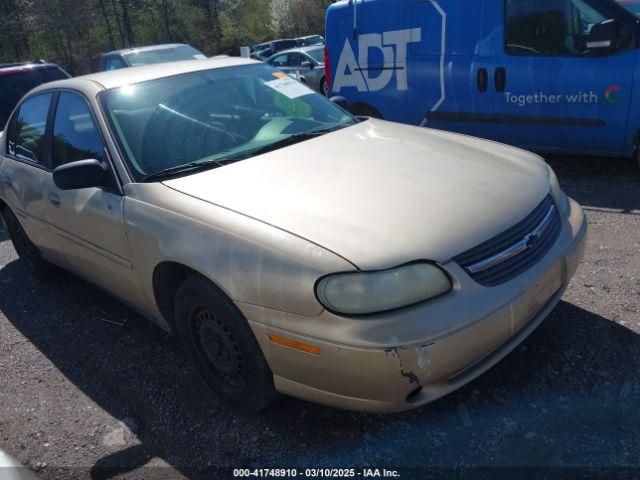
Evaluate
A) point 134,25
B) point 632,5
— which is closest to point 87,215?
point 632,5

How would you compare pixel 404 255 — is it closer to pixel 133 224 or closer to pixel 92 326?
pixel 133 224

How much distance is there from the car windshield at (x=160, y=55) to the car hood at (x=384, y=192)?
7.35m

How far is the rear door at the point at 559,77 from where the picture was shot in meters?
4.87

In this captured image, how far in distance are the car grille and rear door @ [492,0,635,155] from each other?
2.87 meters

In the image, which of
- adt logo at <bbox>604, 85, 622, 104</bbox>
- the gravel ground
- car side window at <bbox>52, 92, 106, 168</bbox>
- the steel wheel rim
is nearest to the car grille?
the gravel ground

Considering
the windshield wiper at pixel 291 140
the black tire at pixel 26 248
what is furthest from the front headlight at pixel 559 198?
the black tire at pixel 26 248

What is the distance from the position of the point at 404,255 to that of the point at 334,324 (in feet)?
1.19

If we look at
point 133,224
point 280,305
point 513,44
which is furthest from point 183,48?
point 280,305

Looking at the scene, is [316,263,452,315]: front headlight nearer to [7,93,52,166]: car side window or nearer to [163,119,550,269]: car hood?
[163,119,550,269]: car hood

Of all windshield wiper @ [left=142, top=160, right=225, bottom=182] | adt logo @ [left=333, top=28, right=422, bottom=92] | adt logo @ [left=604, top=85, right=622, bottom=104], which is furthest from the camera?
adt logo @ [left=333, top=28, right=422, bottom=92]

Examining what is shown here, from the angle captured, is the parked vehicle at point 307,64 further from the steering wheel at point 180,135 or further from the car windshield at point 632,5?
the steering wheel at point 180,135

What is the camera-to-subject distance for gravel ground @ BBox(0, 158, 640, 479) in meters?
2.38

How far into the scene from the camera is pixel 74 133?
342cm

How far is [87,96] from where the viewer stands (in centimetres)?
326
